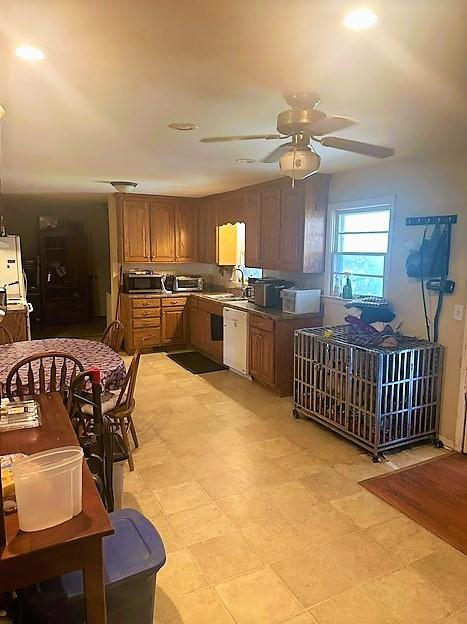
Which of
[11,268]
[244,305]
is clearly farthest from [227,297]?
[11,268]

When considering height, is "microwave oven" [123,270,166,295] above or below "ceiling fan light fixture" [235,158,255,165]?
below

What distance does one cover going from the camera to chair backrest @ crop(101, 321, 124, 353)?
4.02 metres

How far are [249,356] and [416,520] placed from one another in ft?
9.00

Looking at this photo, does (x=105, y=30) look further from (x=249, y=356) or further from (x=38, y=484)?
(x=249, y=356)

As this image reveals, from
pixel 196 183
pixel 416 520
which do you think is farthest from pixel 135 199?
pixel 416 520

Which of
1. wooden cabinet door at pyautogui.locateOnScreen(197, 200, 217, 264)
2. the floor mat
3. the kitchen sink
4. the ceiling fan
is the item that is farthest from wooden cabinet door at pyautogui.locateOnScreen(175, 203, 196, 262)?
the ceiling fan

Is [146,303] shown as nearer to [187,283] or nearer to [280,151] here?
[187,283]

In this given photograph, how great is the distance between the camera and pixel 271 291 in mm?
5191

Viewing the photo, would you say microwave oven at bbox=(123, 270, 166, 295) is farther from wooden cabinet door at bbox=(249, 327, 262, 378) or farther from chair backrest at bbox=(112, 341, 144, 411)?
chair backrest at bbox=(112, 341, 144, 411)

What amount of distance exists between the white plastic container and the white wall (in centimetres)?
307

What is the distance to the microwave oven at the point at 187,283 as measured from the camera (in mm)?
6801

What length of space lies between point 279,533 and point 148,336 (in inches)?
169

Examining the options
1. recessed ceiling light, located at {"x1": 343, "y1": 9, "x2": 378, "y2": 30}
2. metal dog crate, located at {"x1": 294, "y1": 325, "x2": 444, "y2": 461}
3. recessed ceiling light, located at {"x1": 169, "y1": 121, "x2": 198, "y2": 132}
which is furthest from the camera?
metal dog crate, located at {"x1": 294, "y1": 325, "x2": 444, "y2": 461}

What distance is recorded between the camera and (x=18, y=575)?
1239 mm
